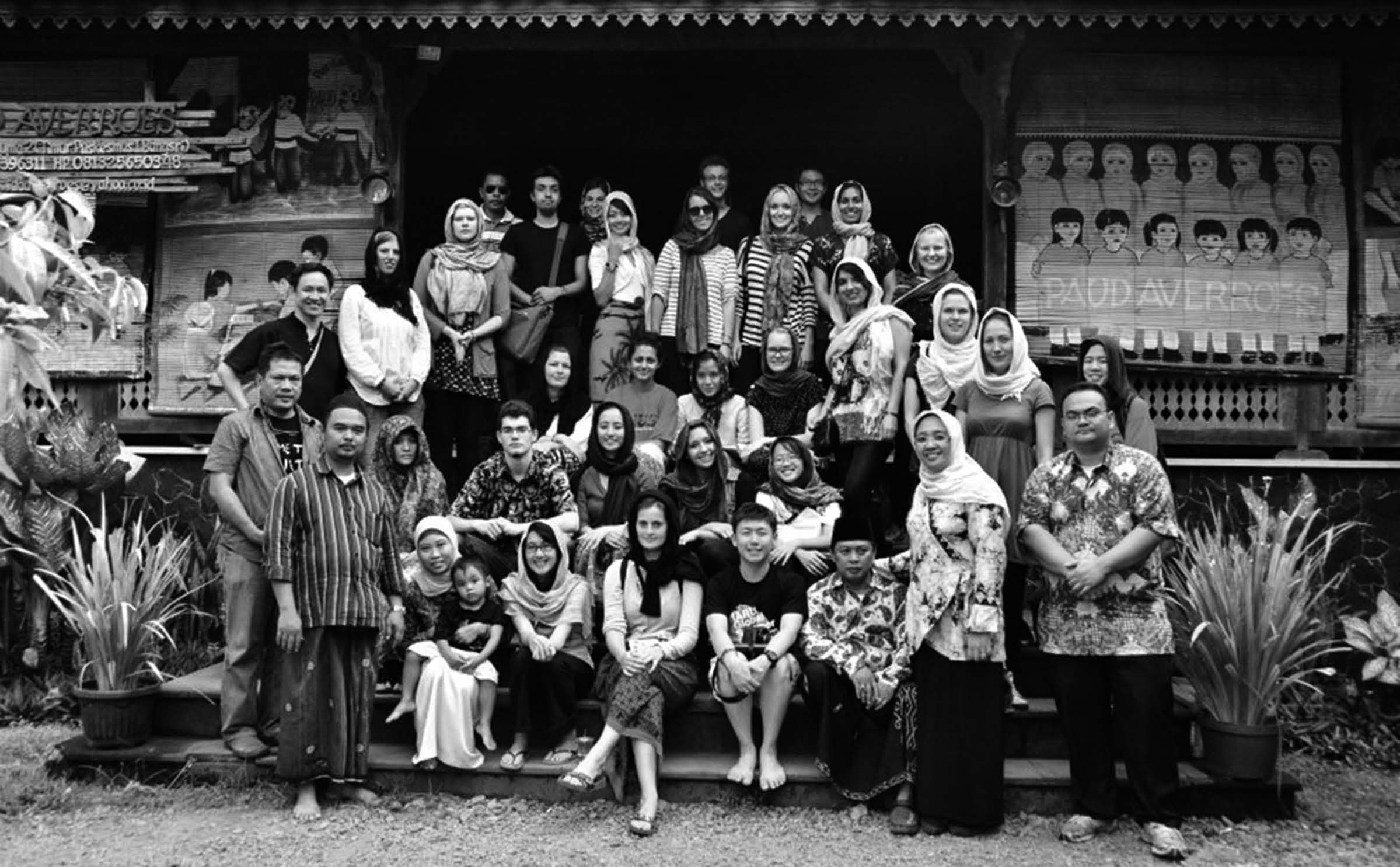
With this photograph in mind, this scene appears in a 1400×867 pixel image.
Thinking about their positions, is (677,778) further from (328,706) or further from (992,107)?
(992,107)

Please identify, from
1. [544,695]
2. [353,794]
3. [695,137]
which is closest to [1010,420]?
[544,695]

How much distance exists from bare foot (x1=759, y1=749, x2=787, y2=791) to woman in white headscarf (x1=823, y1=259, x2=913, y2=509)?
57.0 inches

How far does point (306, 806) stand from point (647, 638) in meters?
1.58

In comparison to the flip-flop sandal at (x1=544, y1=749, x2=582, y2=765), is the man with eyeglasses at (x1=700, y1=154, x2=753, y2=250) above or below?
above

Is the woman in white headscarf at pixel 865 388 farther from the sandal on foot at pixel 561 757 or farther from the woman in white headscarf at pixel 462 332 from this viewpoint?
the woman in white headscarf at pixel 462 332

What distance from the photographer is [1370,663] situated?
6.24 meters

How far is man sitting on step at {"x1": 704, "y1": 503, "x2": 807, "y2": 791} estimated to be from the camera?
5.04 meters

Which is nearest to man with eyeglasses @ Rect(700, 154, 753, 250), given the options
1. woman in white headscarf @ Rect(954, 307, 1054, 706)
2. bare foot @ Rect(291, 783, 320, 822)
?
woman in white headscarf @ Rect(954, 307, 1054, 706)

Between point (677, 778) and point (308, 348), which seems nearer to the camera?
point (677, 778)

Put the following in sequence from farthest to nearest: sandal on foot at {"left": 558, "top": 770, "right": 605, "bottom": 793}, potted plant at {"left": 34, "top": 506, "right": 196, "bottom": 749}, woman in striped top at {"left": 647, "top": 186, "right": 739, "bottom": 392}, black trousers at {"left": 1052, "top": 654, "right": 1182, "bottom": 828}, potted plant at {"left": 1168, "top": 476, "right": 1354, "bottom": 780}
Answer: woman in striped top at {"left": 647, "top": 186, "right": 739, "bottom": 392}, potted plant at {"left": 34, "top": 506, "right": 196, "bottom": 749}, potted plant at {"left": 1168, "top": 476, "right": 1354, "bottom": 780}, sandal on foot at {"left": 558, "top": 770, "right": 605, "bottom": 793}, black trousers at {"left": 1052, "top": 654, "right": 1182, "bottom": 828}

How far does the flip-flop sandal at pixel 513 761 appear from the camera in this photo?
202 inches

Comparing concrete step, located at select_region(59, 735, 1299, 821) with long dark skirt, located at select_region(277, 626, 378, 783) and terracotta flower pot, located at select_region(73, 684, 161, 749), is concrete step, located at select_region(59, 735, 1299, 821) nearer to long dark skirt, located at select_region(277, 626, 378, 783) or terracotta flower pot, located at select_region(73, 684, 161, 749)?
terracotta flower pot, located at select_region(73, 684, 161, 749)

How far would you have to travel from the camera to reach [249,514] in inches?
211

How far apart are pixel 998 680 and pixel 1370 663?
9.00 ft
